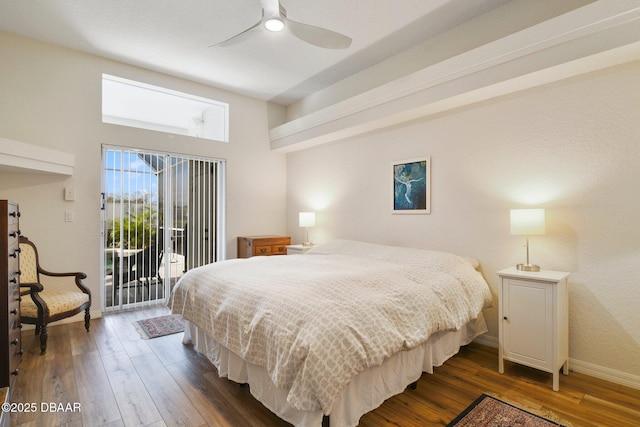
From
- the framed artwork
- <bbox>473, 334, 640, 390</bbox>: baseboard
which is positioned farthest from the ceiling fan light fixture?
<bbox>473, 334, 640, 390</bbox>: baseboard

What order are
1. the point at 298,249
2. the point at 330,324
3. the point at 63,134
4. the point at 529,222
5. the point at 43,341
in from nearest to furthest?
the point at 330,324
the point at 529,222
the point at 43,341
the point at 63,134
the point at 298,249

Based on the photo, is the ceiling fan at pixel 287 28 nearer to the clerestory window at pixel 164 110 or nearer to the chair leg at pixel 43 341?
the clerestory window at pixel 164 110

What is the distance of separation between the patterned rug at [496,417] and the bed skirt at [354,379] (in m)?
0.33

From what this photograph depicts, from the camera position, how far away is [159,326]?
333cm

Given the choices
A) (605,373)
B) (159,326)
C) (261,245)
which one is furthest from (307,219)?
(605,373)

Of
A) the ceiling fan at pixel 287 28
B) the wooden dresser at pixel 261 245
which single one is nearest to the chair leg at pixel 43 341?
the wooden dresser at pixel 261 245

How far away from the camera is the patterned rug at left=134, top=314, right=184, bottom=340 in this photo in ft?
10.3

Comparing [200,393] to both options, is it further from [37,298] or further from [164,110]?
[164,110]

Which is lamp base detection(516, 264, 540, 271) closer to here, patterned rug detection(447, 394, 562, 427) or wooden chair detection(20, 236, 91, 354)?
patterned rug detection(447, 394, 562, 427)

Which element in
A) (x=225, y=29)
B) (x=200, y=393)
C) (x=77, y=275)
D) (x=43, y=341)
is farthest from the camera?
(x=77, y=275)

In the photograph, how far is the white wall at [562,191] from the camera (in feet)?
7.43

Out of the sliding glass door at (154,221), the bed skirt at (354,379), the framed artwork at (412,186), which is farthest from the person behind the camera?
the sliding glass door at (154,221)

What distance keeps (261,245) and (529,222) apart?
10.9 feet

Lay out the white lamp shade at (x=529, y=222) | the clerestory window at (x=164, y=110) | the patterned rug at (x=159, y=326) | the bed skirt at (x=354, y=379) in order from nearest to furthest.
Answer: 1. the bed skirt at (x=354, y=379)
2. the white lamp shade at (x=529, y=222)
3. the patterned rug at (x=159, y=326)
4. the clerestory window at (x=164, y=110)
